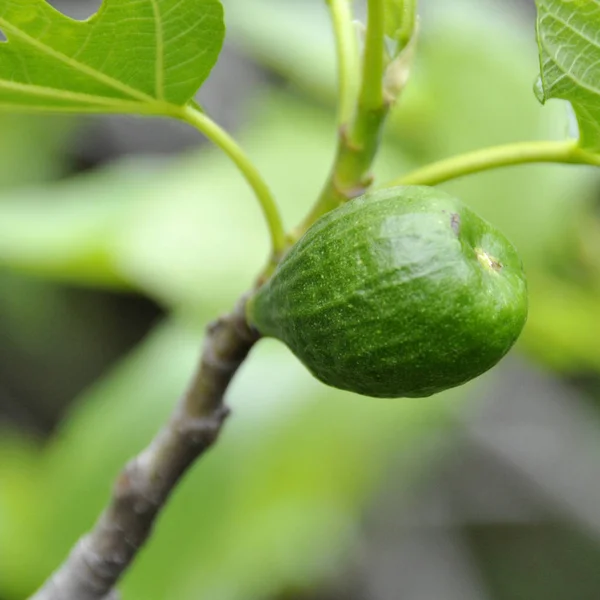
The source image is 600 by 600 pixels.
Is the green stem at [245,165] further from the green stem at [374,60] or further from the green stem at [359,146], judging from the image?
the green stem at [374,60]

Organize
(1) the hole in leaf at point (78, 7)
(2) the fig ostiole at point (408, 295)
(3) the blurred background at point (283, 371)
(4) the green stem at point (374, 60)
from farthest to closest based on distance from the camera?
(1) the hole in leaf at point (78, 7)
(3) the blurred background at point (283, 371)
(4) the green stem at point (374, 60)
(2) the fig ostiole at point (408, 295)

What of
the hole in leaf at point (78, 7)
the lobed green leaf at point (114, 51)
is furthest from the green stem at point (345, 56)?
the hole in leaf at point (78, 7)

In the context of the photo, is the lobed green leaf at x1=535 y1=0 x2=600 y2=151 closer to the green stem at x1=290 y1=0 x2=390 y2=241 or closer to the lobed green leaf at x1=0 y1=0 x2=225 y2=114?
the green stem at x1=290 y1=0 x2=390 y2=241

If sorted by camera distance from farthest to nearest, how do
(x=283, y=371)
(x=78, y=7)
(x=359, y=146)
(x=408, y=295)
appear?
(x=78, y=7) → (x=283, y=371) → (x=359, y=146) → (x=408, y=295)

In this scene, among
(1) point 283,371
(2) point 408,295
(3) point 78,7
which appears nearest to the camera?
(2) point 408,295

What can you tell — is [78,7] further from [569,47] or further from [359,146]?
[569,47]

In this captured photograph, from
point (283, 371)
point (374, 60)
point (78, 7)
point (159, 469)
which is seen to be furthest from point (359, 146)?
point (78, 7)

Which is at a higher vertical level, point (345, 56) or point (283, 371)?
point (345, 56)
